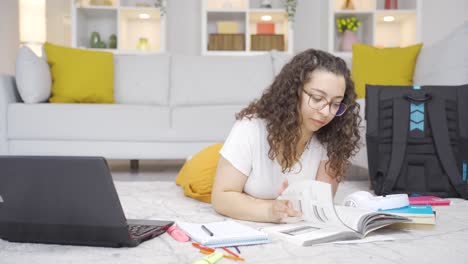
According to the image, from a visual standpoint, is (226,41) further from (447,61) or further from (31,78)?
(447,61)

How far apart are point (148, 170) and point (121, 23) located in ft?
7.30

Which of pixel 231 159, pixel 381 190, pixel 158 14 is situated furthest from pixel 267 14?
pixel 231 159

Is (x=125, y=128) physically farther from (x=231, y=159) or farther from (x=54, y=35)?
(x=54, y=35)

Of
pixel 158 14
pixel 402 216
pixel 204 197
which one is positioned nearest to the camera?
pixel 402 216

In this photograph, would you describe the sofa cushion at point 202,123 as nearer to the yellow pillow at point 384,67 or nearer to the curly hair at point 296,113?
the yellow pillow at point 384,67

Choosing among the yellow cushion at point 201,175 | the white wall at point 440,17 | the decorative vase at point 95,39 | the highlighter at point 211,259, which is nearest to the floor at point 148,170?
the yellow cushion at point 201,175

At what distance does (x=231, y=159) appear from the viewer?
158cm

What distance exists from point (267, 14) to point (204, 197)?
3.52 meters

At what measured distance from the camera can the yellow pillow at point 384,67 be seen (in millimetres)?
3699

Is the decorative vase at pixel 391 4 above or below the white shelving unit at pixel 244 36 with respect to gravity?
above

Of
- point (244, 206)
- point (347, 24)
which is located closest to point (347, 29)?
point (347, 24)

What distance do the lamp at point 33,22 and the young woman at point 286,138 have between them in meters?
5.37

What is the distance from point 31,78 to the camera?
340 centimetres

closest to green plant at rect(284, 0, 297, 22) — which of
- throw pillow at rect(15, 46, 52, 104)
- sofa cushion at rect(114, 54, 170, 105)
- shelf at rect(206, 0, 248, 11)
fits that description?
shelf at rect(206, 0, 248, 11)
